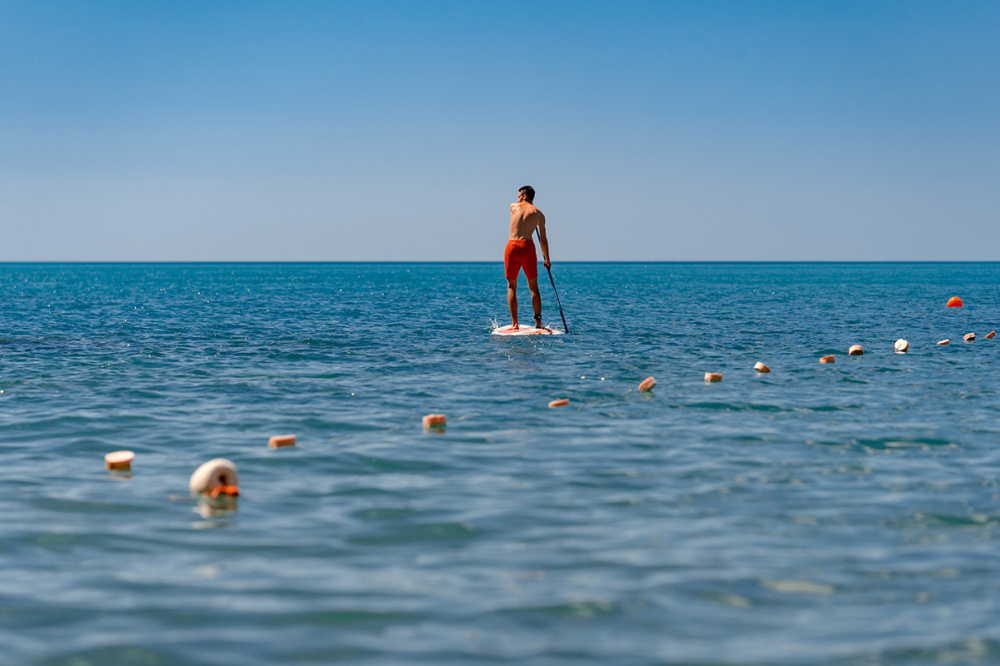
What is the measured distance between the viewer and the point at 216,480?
7.24m

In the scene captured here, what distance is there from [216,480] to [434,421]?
351cm

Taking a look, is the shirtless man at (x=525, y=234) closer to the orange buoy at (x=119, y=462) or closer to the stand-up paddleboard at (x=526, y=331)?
the stand-up paddleboard at (x=526, y=331)

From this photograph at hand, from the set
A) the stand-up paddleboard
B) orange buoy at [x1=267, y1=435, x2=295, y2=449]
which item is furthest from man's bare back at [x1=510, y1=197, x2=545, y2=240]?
orange buoy at [x1=267, y1=435, x2=295, y2=449]

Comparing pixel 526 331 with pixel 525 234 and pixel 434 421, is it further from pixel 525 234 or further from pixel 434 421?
pixel 434 421

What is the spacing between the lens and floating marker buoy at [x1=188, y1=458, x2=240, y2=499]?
720 centimetres

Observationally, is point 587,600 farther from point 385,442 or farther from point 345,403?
point 345,403

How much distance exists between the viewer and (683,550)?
5.91m

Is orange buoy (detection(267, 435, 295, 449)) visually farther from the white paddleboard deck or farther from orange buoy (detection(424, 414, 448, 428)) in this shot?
the white paddleboard deck

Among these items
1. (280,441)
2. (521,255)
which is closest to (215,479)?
(280,441)

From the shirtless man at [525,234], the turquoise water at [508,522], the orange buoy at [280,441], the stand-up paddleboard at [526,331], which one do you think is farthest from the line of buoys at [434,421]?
the stand-up paddleboard at [526,331]

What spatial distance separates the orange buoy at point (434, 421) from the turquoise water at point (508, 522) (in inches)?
11.1

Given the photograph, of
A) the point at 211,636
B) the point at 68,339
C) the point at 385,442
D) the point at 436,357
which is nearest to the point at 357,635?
the point at 211,636

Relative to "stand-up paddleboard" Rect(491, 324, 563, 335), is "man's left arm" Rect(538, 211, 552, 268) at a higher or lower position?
higher

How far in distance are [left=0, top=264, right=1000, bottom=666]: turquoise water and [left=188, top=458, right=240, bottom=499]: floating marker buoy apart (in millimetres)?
199
